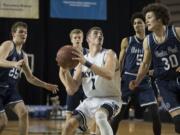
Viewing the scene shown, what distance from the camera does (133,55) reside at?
691cm

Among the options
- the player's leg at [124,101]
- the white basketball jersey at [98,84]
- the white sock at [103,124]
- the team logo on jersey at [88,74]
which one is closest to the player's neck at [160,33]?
the white basketball jersey at [98,84]

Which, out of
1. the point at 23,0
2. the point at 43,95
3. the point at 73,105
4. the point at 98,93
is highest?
the point at 23,0

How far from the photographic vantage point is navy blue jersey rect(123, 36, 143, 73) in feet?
22.5

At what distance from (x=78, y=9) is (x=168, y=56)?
9.07 m

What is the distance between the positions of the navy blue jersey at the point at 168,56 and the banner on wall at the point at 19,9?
866 centimetres

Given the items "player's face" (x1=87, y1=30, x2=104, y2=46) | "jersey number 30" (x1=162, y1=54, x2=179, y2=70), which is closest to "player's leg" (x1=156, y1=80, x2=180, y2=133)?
"jersey number 30" (x1=162, y1=54, x2=179, y2=70)

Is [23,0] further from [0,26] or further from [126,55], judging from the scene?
[126,55]

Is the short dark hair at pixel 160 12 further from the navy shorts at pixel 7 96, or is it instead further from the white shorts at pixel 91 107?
the navy shorts at pixel 7 96

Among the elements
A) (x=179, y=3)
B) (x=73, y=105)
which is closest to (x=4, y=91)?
(x=73, y=105)

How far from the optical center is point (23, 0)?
13.3 metres

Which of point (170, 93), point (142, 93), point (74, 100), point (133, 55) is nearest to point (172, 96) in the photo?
point (170, 93)

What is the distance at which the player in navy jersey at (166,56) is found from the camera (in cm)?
503

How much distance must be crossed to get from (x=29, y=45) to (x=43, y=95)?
161 cm

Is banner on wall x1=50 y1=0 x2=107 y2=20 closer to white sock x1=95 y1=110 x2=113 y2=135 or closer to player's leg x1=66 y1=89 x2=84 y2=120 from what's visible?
player's leg x1=66 y1=89 x2=84 y2=120
